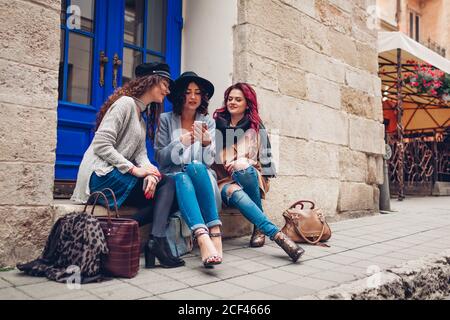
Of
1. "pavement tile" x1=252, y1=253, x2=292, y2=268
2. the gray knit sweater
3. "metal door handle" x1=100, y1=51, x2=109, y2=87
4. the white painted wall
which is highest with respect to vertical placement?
the white painted wall

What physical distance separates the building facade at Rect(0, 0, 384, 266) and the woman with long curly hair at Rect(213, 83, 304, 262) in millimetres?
445

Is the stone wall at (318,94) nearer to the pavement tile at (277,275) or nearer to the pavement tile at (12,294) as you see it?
the pavement tile at (277,275)

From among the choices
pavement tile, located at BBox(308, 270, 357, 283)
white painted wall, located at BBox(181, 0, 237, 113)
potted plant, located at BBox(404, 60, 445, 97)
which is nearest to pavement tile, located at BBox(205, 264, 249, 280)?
pavement tile, located at BBox(308, 270, 357, 283)

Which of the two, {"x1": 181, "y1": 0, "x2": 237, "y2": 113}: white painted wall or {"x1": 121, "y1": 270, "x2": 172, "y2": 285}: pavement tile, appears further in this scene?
{"x1": 181, "y1": 0, "x2": 237, "y2": 113}: white painted wall

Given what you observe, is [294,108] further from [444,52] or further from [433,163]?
[444,52]

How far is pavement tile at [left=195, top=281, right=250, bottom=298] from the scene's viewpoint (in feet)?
7.59

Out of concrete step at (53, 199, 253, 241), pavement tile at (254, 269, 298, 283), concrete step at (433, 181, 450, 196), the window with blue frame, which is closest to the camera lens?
pavement tile at (254, 269, 298, 283)

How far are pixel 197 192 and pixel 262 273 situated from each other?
0.75m

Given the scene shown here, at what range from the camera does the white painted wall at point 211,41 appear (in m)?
4.38

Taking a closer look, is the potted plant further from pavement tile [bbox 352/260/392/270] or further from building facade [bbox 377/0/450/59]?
building facade [bbox 377/0/450/59]

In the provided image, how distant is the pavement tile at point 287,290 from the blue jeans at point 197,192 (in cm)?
73

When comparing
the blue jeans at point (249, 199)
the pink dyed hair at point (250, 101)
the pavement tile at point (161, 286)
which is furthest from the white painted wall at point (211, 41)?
the pavement tile at point (161, 286)

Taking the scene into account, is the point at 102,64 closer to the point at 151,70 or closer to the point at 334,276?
the point at 151,70
